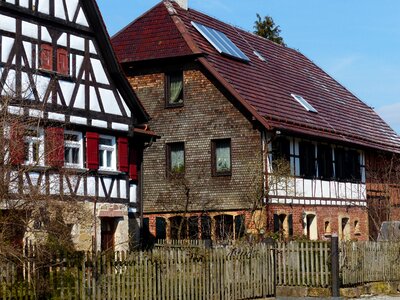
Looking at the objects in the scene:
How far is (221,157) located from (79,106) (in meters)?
9.35

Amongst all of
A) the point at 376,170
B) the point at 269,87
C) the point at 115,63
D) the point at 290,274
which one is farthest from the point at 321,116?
the point at 290,274

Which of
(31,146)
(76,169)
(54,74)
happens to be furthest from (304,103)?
(31,146)

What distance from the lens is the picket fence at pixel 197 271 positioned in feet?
51.2

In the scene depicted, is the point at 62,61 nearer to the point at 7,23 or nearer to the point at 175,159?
the point at 7,23

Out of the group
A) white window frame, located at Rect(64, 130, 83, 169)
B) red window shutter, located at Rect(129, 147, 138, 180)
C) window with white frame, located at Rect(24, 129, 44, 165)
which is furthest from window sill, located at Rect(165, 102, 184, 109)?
window with white frame, located at Rect(24, 129, 44, 165)

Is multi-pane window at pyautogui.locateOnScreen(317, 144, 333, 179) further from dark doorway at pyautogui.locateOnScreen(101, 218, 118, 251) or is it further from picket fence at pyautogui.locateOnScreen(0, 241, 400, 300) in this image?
dark doorway at pyautogui.locateOnScreen(101, 218, 118, 251)

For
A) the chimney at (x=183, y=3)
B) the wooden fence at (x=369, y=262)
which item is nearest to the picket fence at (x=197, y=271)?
the wooden fence at (x=369, y=262)

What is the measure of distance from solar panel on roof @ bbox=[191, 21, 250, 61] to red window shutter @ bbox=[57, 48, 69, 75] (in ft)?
35.5

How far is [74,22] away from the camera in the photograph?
25.3 m

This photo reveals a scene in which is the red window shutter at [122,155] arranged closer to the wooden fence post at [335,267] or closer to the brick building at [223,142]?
the brick building at [223,142]

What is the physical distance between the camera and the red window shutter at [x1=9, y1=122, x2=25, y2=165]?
15.5 metres

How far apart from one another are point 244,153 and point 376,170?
12.4 meters

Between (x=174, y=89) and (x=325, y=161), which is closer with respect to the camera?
(x=174, y=89)

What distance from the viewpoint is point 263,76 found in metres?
36.8
